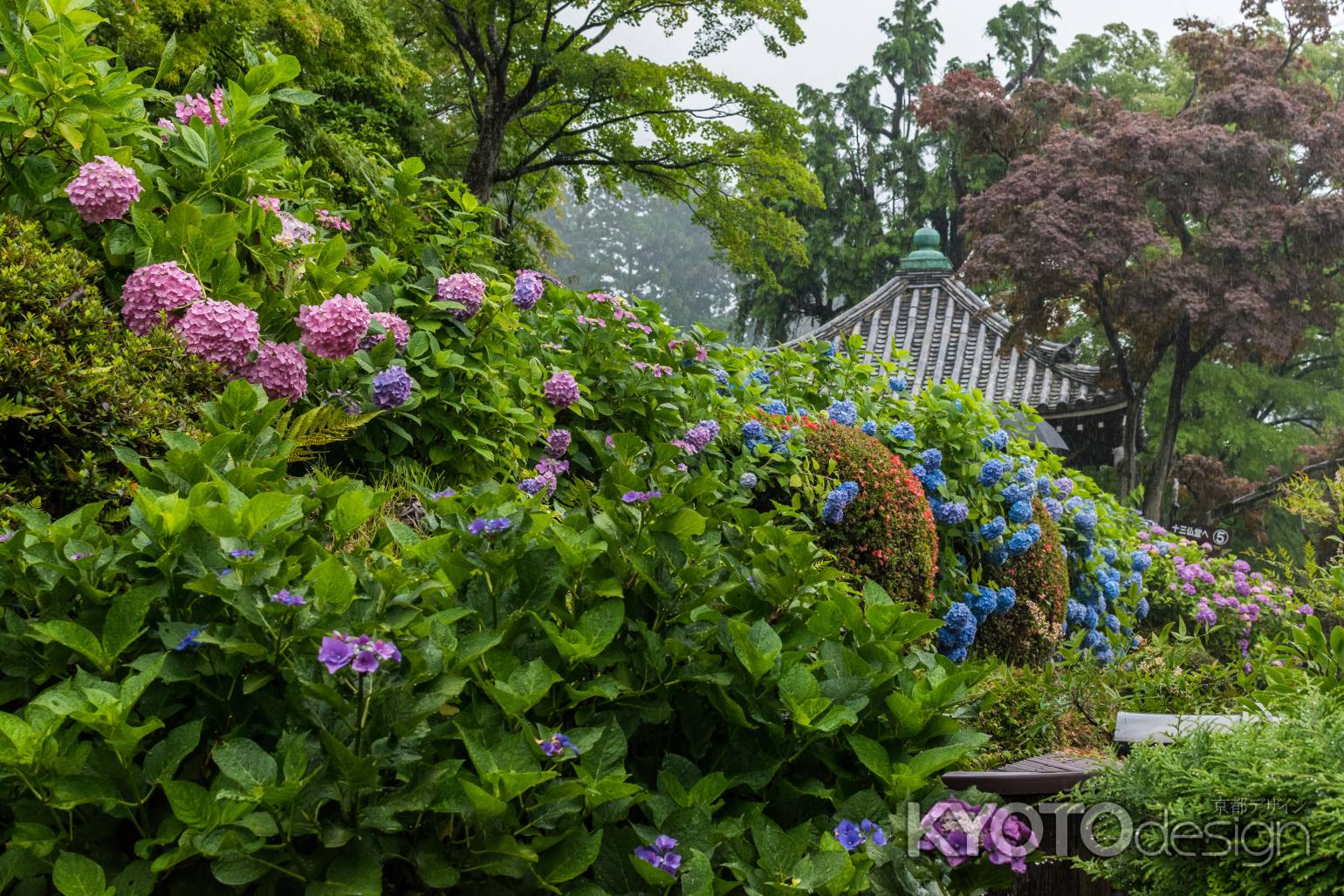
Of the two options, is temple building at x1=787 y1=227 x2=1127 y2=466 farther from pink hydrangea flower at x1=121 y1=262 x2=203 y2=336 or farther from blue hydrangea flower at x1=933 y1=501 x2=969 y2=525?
pink hydrangea flower at x1=121 y1=262 x2=203 y2=336

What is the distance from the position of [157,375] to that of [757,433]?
110 inches

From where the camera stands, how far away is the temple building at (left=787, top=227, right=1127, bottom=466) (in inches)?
681

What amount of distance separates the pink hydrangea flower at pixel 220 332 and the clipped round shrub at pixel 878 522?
2759mm

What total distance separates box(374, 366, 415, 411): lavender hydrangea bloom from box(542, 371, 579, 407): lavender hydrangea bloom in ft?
2.53

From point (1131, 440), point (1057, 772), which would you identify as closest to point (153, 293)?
point (1057, 772)

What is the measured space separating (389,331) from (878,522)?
2.48m

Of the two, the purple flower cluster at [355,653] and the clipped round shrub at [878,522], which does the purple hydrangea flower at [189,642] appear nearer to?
the purple flower cluster at [355,653]

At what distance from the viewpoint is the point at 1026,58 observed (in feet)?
89.1

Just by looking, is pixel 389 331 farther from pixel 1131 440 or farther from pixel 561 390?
pixel 1131 440

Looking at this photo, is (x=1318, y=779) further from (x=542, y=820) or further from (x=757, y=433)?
(x=757, y=433)

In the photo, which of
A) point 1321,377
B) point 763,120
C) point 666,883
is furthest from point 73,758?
point 1321,377

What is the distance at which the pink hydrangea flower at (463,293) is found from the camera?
390 centimetres

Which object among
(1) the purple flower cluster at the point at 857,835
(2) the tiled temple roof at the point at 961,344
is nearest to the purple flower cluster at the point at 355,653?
(1) the purple flower cluster at the point at 857,835

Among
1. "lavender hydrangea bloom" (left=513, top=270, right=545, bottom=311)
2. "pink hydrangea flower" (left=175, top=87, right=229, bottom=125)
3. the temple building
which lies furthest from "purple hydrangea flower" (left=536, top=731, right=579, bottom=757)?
the temple building
